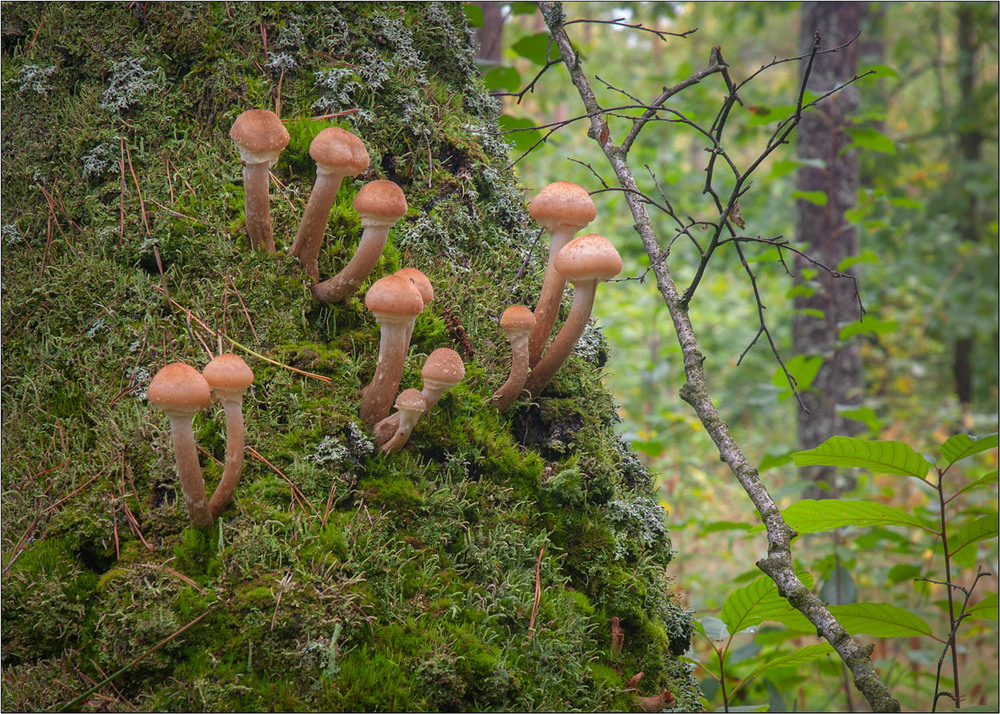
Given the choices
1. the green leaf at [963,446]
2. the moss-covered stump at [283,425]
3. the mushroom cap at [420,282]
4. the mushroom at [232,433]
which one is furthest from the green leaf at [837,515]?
the mushroom at [232,433]

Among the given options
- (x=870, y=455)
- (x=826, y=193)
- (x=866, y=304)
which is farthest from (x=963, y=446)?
(x=866, y=304)

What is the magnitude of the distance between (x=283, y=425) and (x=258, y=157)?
0.82 m

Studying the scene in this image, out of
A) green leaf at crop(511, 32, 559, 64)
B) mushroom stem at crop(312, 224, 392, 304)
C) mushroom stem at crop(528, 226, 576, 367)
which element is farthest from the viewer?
green leaf at crop(511, 32, 559, 64)

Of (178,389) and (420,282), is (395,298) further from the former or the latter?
(178,389)

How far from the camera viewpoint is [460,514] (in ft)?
6.20

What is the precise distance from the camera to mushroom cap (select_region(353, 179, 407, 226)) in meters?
1.87

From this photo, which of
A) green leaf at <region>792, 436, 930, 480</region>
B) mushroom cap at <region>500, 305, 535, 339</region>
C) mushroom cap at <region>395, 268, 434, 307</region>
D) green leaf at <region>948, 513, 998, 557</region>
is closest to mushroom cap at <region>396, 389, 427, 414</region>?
mushroom cap at <region>395, 268, 434, 307</region>

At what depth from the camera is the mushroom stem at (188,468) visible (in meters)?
1.65

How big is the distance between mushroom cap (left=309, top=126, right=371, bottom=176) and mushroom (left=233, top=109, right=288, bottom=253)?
111 mm

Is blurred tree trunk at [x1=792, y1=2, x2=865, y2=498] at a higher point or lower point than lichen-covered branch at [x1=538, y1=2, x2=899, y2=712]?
higher

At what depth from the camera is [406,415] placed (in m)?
1.84

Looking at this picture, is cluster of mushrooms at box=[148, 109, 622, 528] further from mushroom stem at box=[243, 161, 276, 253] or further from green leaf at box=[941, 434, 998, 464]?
green leaf at box=[941, 434, 998, 464]

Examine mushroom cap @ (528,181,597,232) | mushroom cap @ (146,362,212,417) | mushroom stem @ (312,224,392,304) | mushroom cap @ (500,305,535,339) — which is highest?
mushroom cap @ (528,181,597,232)

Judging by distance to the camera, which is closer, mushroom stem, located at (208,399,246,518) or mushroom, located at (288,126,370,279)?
mushroom stem, located at (208,399,246,518)
